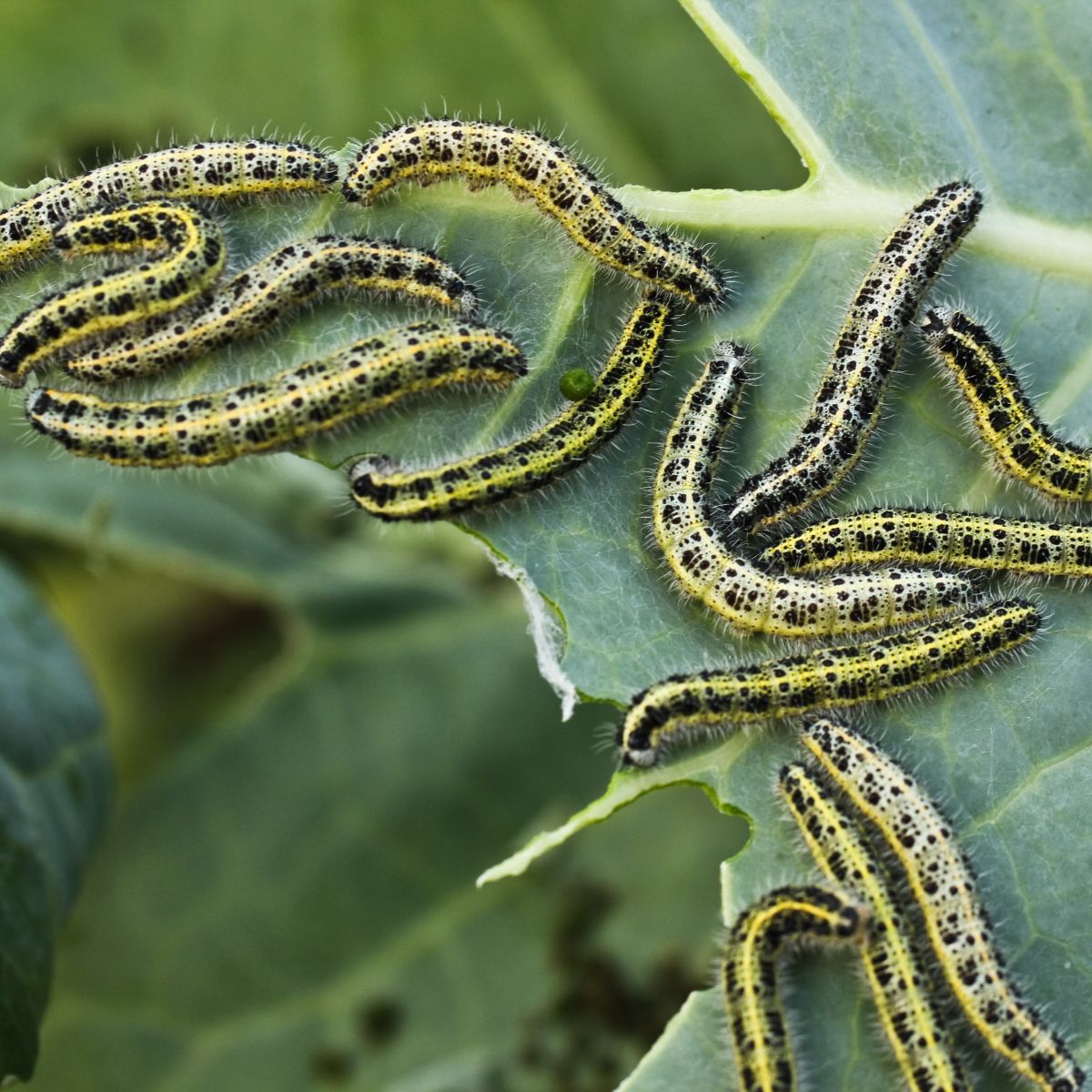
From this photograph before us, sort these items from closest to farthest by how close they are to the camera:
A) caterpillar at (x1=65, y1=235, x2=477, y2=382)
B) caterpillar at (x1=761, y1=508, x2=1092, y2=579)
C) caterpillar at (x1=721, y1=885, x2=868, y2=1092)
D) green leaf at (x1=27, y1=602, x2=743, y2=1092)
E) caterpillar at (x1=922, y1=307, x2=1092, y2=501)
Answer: caterpillar at (x1=721, y1=885, x2=868, y2=1092), caterpillar at (x1=65, y1=235, x2=477, y2=382), caterpillar at (x1=761, y1=508, x2=1092, y2=579), caterpillar at (x1=922, y1=307, x2=1092, y2=501), green leaf at (x1=27, y1=602, x2=743, y2=1092)

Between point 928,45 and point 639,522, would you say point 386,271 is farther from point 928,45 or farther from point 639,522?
point 928,45

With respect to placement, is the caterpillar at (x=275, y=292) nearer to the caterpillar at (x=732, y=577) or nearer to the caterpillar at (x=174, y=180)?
the caterpillar at (x=174, y=180)

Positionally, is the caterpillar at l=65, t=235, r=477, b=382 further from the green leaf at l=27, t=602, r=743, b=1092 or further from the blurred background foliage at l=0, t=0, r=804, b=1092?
the green leaf at l=27, t=602, r=743, b=1092

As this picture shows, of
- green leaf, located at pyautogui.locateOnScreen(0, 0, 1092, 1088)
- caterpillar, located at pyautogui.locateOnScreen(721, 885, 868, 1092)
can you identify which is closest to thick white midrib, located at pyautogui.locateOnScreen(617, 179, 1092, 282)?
green leaf, located at pyautogui.locateOnScreen(0, 0, 1092, 1088)

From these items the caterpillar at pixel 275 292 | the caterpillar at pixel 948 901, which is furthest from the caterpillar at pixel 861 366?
the caterpillar at pixel 275 292

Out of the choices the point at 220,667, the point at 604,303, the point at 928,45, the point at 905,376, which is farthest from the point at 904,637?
the point at 220,667
